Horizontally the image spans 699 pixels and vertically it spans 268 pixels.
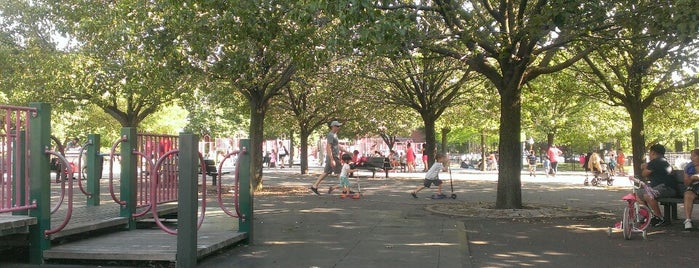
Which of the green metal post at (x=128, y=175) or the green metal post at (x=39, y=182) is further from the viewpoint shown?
the green metal post at (x=128, y=175)

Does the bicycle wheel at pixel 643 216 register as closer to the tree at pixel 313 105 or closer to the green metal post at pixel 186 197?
the green metal post at pixel 186 197

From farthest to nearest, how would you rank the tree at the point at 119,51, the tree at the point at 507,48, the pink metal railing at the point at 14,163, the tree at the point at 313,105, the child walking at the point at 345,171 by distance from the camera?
the tree at the point at 313,105 → the child walking at the point at 345,171 → the tree at the point at 119,51 → the tree at the point at 507,48 → the pink metal railing at the point at 14,163

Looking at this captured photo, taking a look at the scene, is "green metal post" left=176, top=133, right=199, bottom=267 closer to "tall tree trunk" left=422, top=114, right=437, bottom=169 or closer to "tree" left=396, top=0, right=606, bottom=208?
"tree" left=396, top=0, right=606, bottom=208

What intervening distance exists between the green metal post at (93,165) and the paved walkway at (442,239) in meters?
2.38

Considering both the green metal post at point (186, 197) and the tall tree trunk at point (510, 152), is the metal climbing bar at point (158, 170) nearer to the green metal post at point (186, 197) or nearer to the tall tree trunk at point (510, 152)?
the green metal post at point (186, 197)

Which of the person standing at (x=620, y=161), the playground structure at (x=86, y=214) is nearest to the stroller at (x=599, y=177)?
the person standing at (x=620, y=161)

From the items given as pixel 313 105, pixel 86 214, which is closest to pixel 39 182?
pixel 86 214

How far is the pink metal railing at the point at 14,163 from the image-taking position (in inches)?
232

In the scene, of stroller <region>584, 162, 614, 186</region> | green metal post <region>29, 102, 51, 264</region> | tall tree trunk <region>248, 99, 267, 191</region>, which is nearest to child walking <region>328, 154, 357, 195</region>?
tall tree trunk <region>248, 99, 267, 191</region>

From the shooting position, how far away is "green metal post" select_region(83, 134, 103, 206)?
26.3ft

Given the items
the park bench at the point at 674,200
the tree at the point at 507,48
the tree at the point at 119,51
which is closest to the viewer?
the park bench at the point at 674,200

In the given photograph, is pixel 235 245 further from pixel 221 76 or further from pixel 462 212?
pixel 221 76

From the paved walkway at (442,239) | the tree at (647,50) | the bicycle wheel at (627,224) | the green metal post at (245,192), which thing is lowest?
the paved walkway at (442,239)

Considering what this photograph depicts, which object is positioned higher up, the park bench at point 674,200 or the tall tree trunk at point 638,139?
the tall tree trunk at point 638,139
